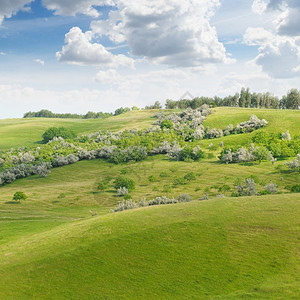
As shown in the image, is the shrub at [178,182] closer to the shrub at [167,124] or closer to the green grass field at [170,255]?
the green grass field at [170,255]

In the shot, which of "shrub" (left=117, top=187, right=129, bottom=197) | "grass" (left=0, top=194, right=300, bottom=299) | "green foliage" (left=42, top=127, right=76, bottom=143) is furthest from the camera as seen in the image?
"green foliage" (left=42, top=127, right=76, bottom=143)

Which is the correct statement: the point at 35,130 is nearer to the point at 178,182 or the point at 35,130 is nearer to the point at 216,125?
the point at 216,125

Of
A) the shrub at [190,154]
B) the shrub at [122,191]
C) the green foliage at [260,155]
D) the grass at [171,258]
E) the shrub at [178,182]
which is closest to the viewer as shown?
the grass at [171,258]

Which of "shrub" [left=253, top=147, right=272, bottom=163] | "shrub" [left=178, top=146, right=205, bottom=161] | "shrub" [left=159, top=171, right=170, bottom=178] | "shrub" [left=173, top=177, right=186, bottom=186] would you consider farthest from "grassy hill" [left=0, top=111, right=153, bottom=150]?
"shrub" [left=173, top=177, right=186, bottom=186]

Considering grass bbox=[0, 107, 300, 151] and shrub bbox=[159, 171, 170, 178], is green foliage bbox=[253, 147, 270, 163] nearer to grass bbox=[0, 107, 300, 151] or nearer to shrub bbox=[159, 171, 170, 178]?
grass bbox=[0, 107, 300, 151]

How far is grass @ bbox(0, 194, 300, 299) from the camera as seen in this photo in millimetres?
16359

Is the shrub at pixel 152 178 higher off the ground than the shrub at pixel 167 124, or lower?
lower

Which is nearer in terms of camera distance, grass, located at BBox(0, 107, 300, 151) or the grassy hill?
grass, located at BBox(0, 107, 300, 151)

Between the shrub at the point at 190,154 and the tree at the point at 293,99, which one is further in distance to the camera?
the tree at the point at 293,99

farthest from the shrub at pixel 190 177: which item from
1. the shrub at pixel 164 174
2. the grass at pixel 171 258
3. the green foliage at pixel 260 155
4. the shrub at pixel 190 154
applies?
Result: the grass at pixel 171 258

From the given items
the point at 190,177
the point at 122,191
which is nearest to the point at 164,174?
the point at 190,177

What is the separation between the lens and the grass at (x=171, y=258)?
1636 cm

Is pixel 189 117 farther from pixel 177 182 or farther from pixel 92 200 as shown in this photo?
pixel 92 200

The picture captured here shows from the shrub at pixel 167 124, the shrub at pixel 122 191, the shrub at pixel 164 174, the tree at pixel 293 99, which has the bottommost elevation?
the shrub at pixel 122 191
